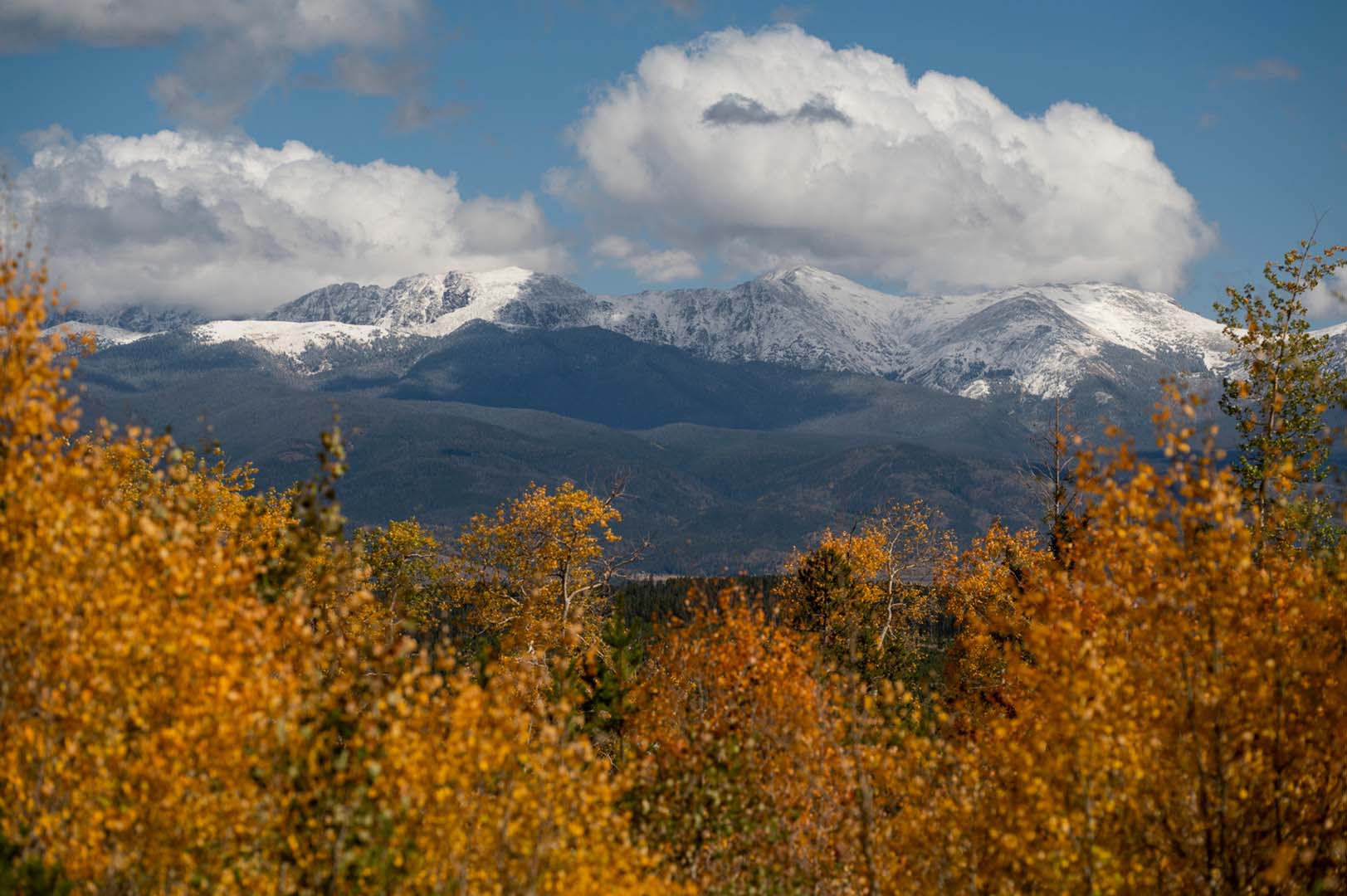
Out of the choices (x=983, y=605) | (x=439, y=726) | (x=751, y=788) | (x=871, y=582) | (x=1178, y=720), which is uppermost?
(x=1178, y=720)

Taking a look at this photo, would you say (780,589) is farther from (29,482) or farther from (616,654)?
(29,482)

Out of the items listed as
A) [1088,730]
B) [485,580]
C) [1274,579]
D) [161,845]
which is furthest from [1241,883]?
[485,580]

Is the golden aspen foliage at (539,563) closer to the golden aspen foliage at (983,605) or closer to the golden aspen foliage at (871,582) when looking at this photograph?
the golden aspen foliage at (871,582)

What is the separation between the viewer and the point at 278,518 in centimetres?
6125

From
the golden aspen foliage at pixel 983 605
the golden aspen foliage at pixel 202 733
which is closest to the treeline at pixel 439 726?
the golden aspen foliage at pixel 202 733

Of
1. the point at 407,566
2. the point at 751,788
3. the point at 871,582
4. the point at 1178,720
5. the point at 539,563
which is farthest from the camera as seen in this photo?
the point at 871,582

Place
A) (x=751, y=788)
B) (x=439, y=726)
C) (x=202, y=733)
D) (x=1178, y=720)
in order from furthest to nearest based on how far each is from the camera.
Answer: (x=751, y=788)
(x=439, y=726)
(x=1178, y=720)
(x=202, y=733)

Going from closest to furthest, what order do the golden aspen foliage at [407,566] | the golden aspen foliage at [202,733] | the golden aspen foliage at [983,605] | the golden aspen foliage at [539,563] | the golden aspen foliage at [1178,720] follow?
1. the golden aspen foliage at [202,733]
2. the golden aspen foliage at [1178,720]
3. the golden aspen foliage at [539,563]
4. the golden aspen foliage at [983,605]
5. the golden aspen foliage at [407,566]

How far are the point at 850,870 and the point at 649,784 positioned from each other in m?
6.15

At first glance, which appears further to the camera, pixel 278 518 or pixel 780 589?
pixel 780 589

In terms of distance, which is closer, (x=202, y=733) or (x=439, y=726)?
(x=202, y=733)

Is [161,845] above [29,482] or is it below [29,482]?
below

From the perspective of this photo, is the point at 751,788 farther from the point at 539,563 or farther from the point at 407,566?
the point at 407,566

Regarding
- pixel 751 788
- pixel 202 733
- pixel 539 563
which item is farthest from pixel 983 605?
pixel 202 733
